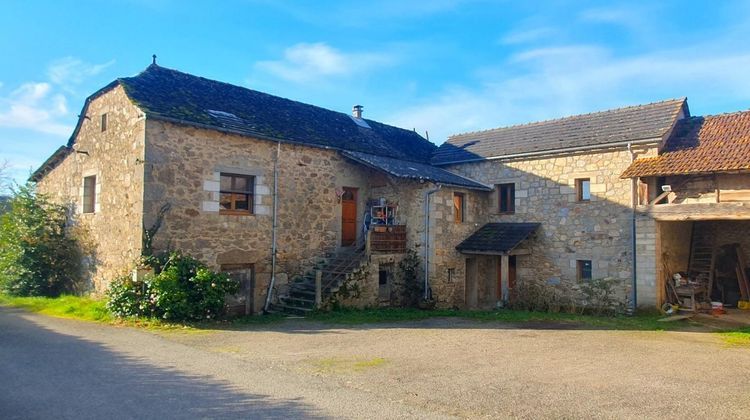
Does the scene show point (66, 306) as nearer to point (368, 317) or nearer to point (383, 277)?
point (368, 317)

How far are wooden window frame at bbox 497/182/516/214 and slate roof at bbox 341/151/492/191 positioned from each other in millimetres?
460

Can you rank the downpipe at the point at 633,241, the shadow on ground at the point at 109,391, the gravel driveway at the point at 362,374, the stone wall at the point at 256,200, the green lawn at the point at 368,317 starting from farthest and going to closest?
the downpipe at the point at 633,241, the stone wall at the point at 256,200, the green lawn at the point at 368,317, the gravel driveway at the point at 362,374, the shadow on ground at the point at 109,391

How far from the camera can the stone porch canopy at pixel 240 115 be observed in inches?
509

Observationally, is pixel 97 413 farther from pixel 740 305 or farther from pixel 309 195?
pixel 740 305

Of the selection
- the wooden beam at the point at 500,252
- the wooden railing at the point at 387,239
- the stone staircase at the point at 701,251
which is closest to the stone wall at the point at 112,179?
the wooden railing at the point at 387,239

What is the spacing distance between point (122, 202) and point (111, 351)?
5673 mm

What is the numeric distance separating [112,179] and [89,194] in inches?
84.4

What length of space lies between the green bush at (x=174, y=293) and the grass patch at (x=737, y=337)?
422 inches

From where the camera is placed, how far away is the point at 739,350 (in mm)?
9383

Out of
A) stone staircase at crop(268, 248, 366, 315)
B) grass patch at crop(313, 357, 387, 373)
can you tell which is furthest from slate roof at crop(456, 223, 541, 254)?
grass patch at crop(313, 357, 387, 373)

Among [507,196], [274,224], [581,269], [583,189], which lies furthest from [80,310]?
[583,189]

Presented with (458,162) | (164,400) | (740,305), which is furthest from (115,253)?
(740,305)

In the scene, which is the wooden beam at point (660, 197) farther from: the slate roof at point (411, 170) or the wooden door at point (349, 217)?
the wooden door at point (349, 217)

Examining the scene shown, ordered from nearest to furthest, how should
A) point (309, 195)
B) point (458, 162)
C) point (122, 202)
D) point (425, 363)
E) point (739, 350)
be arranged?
point (425, 363)
point (739, 350)
point (122, 202)
point (309, 195)
point (458, 162)
